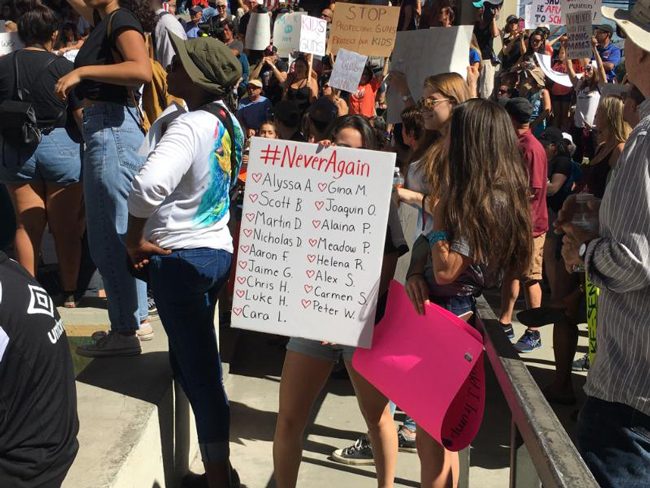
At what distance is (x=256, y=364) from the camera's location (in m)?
6.07

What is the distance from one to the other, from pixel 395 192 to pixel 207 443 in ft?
4.52

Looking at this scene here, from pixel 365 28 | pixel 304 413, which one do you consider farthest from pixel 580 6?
pixel 304 413

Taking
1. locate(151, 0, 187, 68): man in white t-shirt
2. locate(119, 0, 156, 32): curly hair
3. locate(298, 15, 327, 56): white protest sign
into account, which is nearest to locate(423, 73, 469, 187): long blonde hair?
locate(119, 0, 156, 32): curly hair

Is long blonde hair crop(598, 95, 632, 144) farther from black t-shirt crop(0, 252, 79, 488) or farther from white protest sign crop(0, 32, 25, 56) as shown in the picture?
black t-shirt crop(0, 252, 79, 488)

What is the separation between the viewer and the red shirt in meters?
6.34

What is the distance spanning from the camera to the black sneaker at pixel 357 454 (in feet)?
15.0

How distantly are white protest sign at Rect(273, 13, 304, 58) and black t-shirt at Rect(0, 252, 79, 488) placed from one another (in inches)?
328

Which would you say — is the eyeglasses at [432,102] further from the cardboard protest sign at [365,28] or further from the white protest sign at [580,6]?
the white protest sign at [580,6]

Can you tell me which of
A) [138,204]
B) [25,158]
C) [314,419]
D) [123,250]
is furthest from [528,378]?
[25,158]

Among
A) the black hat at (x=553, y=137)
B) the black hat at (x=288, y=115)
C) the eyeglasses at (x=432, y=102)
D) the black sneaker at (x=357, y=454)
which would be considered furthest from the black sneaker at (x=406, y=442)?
the black hat at (x=553, y=137)

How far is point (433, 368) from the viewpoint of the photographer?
300 cm

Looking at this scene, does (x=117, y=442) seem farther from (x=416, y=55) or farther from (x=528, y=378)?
(x=416, y=55)

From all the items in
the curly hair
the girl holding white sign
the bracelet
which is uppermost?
the curly hair

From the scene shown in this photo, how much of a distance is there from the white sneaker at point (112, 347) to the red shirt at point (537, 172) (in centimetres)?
317
